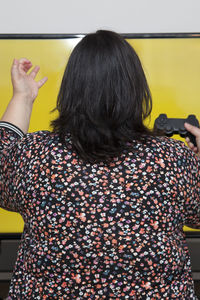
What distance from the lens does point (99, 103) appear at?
2.55 feet

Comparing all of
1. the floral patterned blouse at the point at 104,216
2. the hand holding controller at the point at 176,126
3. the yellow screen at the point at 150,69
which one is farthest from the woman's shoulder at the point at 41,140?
the yellow screen at the point at 150,69

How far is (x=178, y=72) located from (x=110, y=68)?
0.94 m

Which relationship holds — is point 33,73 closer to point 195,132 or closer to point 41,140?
point 41,140

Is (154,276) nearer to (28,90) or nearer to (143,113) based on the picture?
(143,113)

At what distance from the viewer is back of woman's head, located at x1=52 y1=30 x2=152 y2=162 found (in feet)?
2.53

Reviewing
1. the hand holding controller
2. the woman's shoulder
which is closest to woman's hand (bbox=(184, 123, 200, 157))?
the hand holding controller

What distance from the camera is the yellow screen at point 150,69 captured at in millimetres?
1618

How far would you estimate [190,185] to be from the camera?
0.79 m

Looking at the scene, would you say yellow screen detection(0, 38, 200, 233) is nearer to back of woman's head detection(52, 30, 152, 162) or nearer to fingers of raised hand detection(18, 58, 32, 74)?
fingers of raised hand detection(18, 58, 32, 74)

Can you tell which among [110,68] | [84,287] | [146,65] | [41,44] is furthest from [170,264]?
[41,44]

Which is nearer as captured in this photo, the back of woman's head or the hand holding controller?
the back of woman's head
